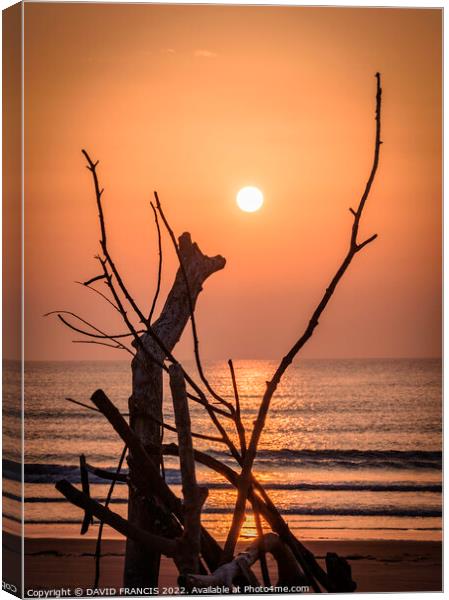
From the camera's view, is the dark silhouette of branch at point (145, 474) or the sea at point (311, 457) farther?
the sea at point (311, 457)

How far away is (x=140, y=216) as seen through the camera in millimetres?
4059

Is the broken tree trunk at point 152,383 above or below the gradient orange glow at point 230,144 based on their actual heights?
below

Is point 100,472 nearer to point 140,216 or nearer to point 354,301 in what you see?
point 140,216

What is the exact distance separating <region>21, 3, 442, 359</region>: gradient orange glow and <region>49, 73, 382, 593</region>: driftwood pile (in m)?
0.65

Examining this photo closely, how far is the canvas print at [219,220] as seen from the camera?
366 centimetres

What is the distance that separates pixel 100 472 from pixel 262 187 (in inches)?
56.6

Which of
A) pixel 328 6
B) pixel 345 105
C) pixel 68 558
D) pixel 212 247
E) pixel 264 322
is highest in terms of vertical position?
pixel 328 6

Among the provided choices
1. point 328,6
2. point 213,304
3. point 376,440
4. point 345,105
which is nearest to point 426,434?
point 376,440

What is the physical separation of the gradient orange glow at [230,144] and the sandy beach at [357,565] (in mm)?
750

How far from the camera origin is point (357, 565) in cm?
397

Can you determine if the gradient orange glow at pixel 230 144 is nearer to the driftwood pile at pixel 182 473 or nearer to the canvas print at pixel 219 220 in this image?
the canvas print at pixel 219 220

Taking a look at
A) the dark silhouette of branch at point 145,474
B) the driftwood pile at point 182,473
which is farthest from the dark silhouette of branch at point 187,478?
the dark silhouette of branch at point 145,474

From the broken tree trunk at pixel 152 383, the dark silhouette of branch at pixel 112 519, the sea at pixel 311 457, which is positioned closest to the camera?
the dark silhouette of branch at pixel 112 519

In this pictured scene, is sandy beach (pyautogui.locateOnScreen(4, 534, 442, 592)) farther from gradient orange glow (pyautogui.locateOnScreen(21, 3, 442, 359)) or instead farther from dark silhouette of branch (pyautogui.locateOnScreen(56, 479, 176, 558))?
dark silhouette of branch (pyautogui.locateOnScreen(56, 479, 176, 558))
